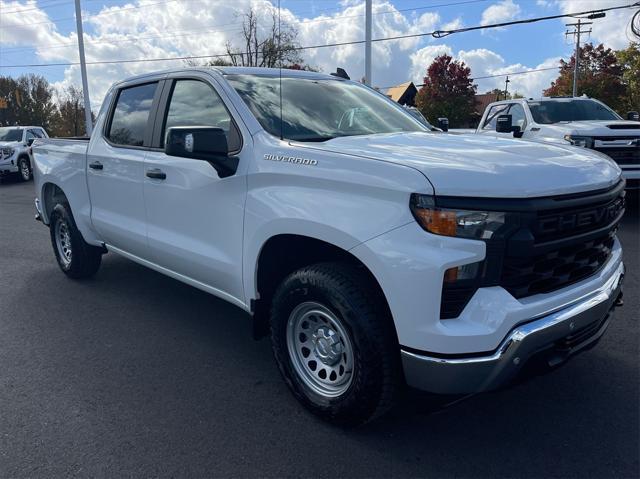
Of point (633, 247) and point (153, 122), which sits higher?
point (153, 122)

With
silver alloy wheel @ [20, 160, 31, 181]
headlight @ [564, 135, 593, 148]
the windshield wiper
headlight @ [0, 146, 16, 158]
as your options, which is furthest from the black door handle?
silver alloy wheel @ [20, 160, 31, 181]

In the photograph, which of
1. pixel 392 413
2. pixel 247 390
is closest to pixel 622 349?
pixel 392 413

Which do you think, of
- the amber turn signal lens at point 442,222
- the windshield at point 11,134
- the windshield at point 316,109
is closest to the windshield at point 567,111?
the windshield at point 316,109

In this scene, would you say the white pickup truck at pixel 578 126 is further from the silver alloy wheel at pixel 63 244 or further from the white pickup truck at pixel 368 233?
the silver alloy wheel at pixel 63 244

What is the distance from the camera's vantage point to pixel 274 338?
307 centimetres

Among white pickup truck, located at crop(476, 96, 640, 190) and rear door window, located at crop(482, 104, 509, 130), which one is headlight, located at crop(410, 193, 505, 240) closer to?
white pickup truck, located at crop(476, 96, 640, 190)

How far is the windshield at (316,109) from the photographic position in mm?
3254

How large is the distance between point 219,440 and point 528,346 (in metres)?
1.60

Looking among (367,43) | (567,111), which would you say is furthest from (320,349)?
(367,43)

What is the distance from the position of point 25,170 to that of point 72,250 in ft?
49.9

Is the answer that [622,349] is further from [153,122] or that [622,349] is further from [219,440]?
[153,122]

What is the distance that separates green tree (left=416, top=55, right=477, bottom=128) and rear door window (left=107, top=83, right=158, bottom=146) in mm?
48178

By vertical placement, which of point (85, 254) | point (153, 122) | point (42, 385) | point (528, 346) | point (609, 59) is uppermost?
point (609, 59)

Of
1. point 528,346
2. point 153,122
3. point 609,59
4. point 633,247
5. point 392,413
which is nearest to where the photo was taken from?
point 528,346
